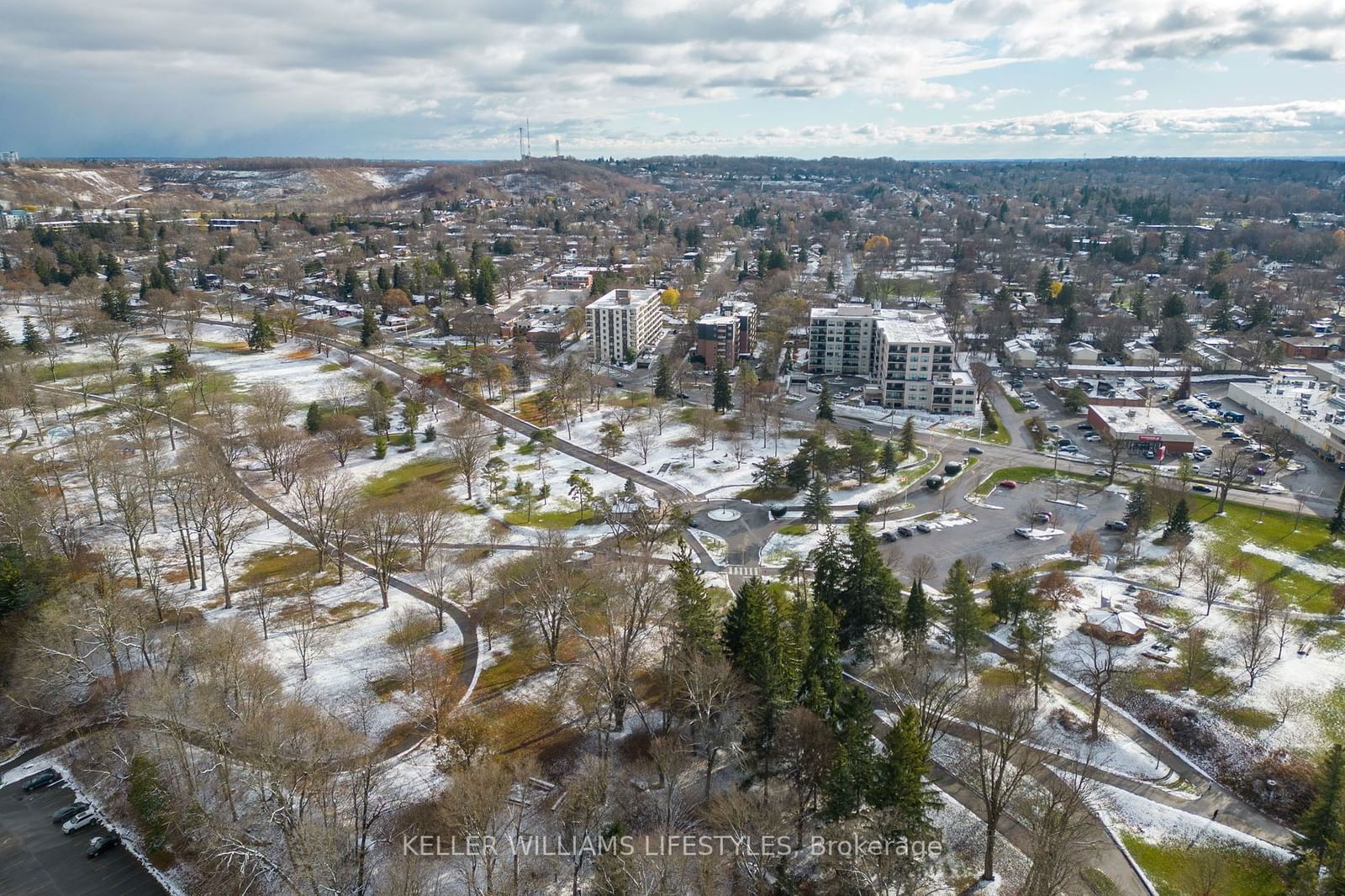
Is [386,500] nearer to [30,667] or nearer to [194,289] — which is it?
[30,667]

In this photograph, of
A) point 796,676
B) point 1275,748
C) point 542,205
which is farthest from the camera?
point 542,205

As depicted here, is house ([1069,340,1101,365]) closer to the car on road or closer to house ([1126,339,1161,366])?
house ([1126,339,1161,366])

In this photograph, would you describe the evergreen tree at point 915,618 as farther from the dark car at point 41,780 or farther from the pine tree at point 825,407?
the pine tree at point 825,407

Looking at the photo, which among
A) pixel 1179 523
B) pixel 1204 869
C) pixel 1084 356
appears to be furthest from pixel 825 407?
pixel 1204 869

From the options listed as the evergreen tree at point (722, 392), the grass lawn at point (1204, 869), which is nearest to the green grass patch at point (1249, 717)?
the grass lawn at point (1204, 869)

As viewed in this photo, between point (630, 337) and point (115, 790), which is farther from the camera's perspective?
point (630, 337)

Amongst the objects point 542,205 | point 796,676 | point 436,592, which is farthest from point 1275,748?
point 542,205

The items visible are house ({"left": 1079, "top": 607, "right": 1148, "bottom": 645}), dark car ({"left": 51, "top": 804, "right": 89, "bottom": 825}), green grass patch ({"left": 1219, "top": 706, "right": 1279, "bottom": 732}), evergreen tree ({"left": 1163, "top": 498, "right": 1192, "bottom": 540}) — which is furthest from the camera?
evergreen tree ({"left": 1163, "top": 498, "right": 1192, "bottom": 540})

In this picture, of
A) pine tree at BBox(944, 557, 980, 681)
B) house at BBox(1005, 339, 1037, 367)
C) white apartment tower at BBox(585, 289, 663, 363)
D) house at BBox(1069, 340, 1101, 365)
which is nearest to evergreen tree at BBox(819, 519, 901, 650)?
pine tree at BBox(944, 557, 980, 681)
